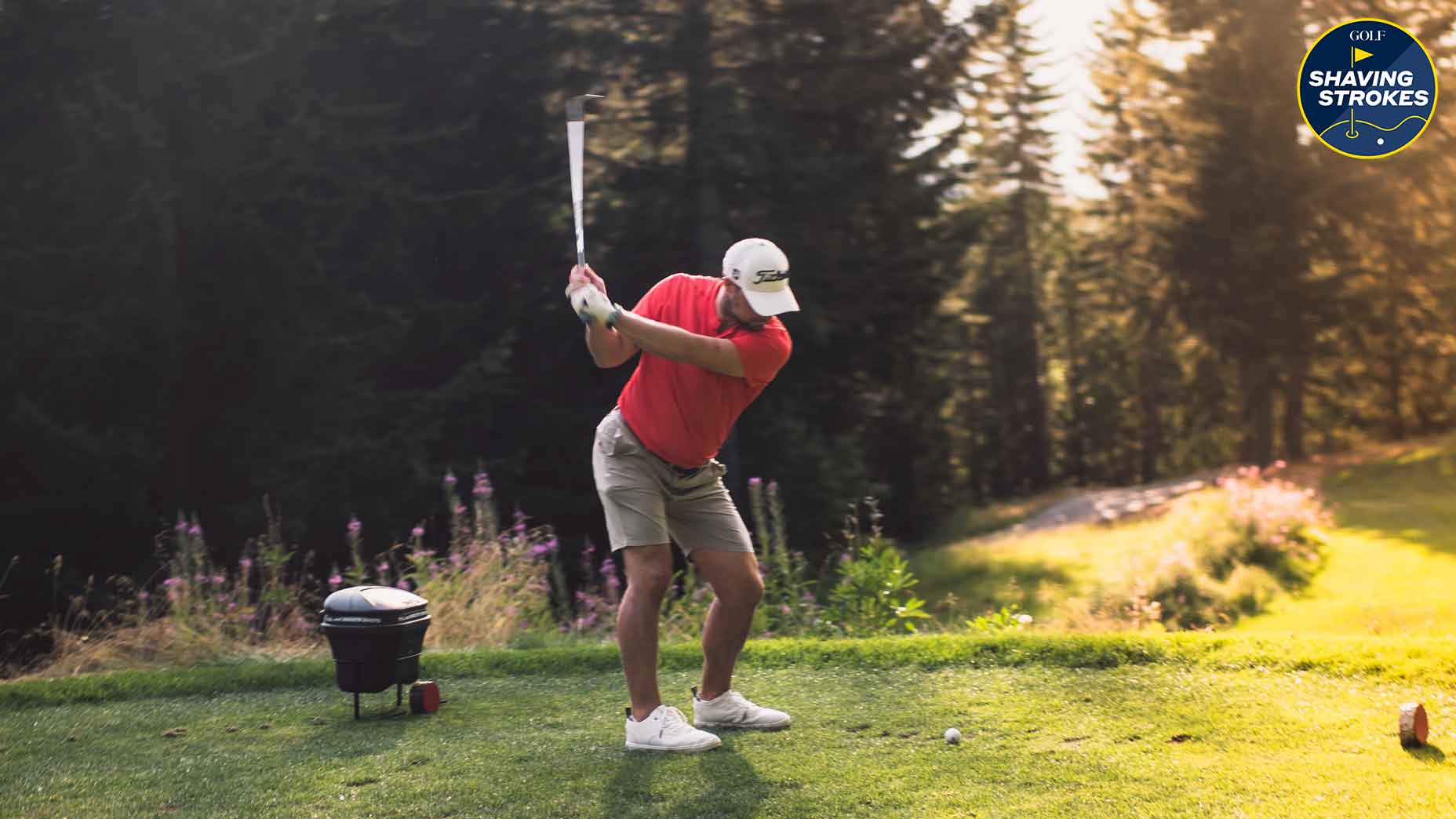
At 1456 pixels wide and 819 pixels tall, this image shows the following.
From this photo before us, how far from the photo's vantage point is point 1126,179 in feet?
99.1

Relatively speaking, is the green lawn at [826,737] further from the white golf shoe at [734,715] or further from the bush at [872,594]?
the bush at [872,594]

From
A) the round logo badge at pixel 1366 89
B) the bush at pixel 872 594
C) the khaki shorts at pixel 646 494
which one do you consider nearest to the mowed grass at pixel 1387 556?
the bush at pixel 872 594

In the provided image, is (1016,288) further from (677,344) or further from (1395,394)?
(677,344)

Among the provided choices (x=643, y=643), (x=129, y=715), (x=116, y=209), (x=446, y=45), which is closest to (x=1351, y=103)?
(x=643, y=643)

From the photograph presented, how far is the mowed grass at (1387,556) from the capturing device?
38.3 ft

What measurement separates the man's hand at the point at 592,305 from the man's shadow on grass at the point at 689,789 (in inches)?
58.3

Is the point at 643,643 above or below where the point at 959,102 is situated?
below

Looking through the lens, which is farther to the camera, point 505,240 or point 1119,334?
point 1119,334

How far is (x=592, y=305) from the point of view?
447 centimetres

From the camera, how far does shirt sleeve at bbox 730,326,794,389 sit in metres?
4.58

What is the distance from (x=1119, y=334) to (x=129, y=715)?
39769 mm

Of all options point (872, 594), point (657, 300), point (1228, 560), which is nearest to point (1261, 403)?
point (1228, 560)

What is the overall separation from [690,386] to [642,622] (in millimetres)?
854

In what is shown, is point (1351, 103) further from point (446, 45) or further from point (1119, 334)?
point (1119, 334)
